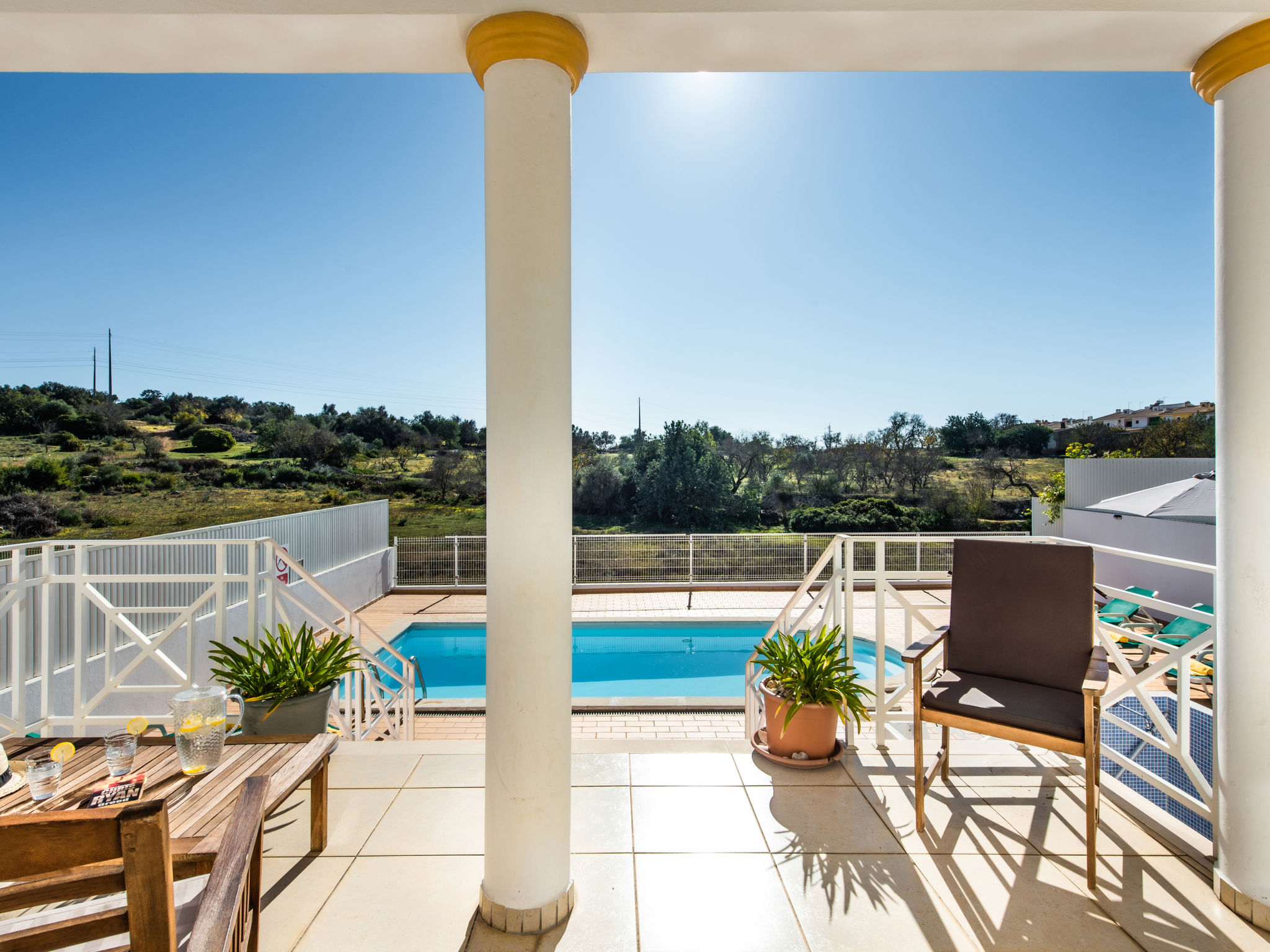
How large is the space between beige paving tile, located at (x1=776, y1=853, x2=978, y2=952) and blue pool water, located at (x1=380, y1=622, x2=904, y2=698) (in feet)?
14.8

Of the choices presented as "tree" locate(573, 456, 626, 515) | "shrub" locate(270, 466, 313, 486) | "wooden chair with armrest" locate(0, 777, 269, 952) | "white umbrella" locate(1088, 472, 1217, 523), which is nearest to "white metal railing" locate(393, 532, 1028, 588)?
"white umbrella" locate(1088, 472, 1217, 523)

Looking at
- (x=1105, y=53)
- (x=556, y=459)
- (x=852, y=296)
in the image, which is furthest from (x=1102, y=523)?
(x=556, y=459)

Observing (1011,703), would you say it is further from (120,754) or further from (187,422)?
(187,422)

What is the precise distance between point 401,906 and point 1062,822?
2154 millimetres

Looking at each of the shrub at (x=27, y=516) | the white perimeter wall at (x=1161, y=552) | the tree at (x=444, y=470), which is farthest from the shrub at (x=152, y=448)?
the white perimeter wall at (x=1161, y=552)

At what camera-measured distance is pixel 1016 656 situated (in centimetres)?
224

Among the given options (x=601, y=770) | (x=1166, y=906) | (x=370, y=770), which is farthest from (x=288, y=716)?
(x=1166, y=906)

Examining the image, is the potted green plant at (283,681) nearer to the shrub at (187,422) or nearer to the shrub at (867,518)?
the shrub at (187,422)

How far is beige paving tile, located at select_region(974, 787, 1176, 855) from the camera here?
189 cm

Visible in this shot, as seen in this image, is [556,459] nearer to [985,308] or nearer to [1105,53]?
[1105,53]

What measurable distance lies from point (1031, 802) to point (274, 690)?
298 centimetres

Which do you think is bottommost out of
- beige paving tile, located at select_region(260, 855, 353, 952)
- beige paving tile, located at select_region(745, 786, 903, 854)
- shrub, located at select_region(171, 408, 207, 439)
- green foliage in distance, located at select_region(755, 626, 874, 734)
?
beige paving tile, located at select_region(745, 786, 903, 854)

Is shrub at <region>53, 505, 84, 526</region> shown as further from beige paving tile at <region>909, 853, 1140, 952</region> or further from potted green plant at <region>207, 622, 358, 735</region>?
beige paving tile at <region>909, 853, 1140, 952</region>

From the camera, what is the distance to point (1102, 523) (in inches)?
399
